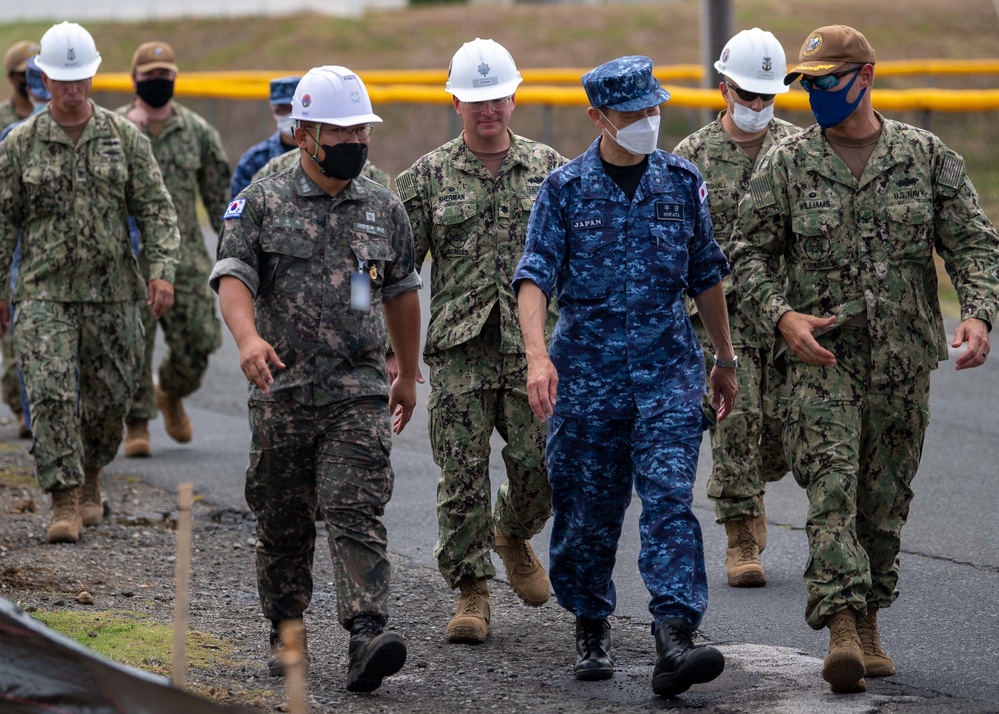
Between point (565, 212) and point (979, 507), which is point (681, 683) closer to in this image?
point (565, 212)

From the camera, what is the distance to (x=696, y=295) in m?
5.92

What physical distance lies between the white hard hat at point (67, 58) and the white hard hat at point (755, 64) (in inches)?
130

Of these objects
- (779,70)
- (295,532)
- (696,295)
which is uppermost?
(779,70)

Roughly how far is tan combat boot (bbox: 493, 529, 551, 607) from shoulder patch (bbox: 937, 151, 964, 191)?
92.6 inches

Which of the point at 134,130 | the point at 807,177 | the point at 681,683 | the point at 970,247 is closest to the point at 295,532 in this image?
the point at 681,683

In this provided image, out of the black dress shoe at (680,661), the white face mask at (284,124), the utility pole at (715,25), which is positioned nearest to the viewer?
the black dress shoe at (680,661)

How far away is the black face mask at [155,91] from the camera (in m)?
10.2

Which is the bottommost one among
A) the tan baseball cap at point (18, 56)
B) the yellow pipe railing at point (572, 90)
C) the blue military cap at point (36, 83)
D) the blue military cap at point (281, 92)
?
the blue military cap at point (281, 92)

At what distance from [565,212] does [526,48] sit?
85.0 feet

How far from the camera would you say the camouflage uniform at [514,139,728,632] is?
223 inches

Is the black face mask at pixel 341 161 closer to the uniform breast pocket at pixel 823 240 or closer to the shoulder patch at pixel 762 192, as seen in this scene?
the shoulder patch at pixel 762 192

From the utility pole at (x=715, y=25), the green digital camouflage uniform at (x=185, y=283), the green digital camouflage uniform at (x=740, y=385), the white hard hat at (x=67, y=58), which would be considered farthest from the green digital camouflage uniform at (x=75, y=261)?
the utility pole at (x=715, y=25)

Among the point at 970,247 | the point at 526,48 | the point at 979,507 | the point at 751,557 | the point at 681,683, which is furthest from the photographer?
the point at 526,48

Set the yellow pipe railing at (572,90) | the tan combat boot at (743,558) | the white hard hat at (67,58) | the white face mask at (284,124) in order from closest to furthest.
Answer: the tan combat boot at (743,558)
the white hard hat at (67,58)
the white face mask at (284,124)
the yellow pipe railing at (572,90)
